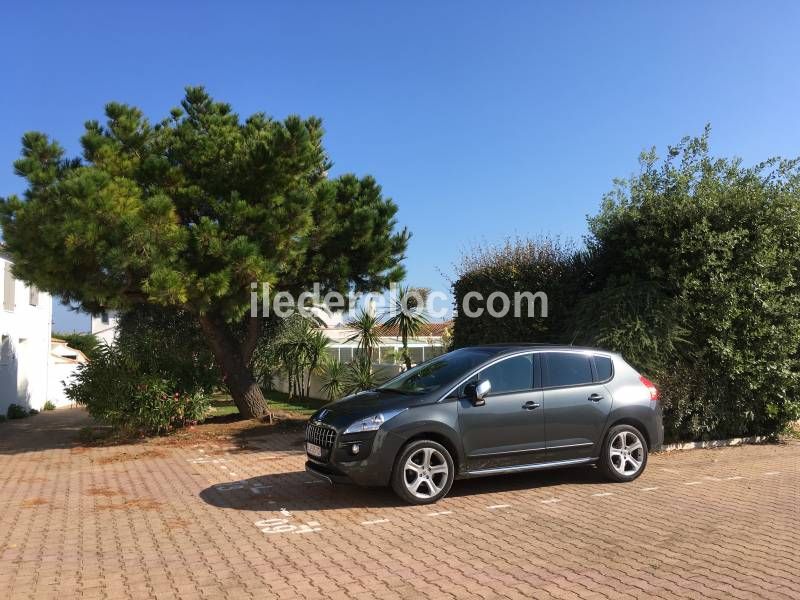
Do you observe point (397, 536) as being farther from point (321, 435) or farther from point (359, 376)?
point (359, 376)

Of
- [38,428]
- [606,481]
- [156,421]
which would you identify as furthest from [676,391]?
[38,428]

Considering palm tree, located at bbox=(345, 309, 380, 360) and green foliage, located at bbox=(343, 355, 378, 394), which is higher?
palm tree, located at bbox=(345, 309, 380, 360)

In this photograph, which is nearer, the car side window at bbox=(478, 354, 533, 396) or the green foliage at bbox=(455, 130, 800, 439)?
the car side window at bbox=(478, 354, 533, 396)

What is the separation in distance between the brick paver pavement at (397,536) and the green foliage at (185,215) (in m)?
3.64

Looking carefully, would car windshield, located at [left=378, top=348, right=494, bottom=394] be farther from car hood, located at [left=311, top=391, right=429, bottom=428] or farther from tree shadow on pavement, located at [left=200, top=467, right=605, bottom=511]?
tree shadow on pavement, located at [left=200, top=467, right=605, bottom=511]

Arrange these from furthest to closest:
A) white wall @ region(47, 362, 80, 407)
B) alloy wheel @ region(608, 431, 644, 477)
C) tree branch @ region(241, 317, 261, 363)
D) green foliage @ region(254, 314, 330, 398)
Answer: white wall @ region(47, 362, 80, 407) < green foliage @ region(254, 314, 330, 398) < tree branch @ region(241, 317, 261, 363) < alloy wheel @ region(608, 431, 644, 477)

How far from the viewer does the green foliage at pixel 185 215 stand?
35.2 feet

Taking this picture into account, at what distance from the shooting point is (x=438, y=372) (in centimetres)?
767

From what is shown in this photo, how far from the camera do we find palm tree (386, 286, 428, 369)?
17766 millimetres

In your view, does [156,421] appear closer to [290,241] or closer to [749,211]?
[290,241]

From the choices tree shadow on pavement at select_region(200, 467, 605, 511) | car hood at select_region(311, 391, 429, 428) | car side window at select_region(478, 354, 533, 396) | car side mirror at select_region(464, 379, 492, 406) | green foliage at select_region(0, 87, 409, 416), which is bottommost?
tree shadow on pavement at select_region(200, 467, 605, 511)

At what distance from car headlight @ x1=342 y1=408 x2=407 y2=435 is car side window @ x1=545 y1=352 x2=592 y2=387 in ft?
6.68

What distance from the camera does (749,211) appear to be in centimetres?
1084

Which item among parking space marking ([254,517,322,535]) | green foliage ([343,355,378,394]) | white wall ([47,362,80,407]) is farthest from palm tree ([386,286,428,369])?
white wall ([47,362,80,407])
